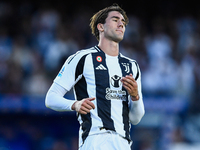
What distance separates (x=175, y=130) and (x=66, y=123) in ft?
9.07

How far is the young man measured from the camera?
353cm

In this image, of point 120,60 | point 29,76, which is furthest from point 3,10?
point 120,60

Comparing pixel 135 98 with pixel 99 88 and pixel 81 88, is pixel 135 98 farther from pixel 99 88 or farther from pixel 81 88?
pixel 81 88

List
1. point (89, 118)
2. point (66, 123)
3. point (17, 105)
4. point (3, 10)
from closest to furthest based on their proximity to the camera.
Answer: point (89, 118) < point (17, 105) < point (66, 123) < point (3, 10)

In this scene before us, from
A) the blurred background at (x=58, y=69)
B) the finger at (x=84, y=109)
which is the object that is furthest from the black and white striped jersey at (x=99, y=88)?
the blurred background at (x=58, y=69)

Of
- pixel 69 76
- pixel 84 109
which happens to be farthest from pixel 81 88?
pixel 84 109

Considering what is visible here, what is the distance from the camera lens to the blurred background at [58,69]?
8.64 m

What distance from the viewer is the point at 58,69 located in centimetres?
903

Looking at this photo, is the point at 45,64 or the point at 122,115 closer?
the point at 122,115

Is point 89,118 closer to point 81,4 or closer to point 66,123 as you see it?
point 66,123

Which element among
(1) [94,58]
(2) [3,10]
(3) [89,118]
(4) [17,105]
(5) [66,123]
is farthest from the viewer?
(2) [3,10]

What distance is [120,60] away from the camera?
4.05 meters

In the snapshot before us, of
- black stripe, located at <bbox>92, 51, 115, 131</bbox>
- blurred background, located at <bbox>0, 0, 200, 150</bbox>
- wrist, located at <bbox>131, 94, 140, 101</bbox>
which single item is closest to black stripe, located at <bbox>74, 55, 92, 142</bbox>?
black stripe, located at <bbox>92, 51, 115, 131</bbox>

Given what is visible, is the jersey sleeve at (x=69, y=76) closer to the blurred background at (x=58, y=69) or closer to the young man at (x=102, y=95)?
the young man at (x=102, y=95)
